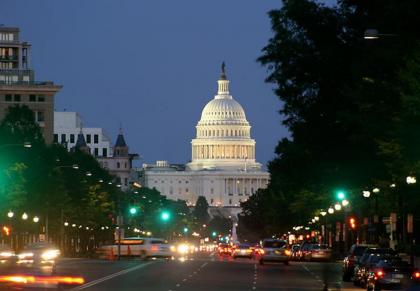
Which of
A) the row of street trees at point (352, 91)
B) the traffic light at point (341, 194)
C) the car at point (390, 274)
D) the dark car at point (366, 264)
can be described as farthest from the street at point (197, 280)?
the traffic light at point (341, 194)

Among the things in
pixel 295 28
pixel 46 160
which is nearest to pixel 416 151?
pixel 295 28

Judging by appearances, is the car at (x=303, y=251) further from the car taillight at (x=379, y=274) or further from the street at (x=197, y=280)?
the car taillight at (x=379, y=274)

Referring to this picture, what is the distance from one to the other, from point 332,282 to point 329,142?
38.1 meters

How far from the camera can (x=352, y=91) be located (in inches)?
2571

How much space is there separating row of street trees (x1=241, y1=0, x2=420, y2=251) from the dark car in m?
3.92

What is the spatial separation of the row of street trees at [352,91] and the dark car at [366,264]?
392 centimetres

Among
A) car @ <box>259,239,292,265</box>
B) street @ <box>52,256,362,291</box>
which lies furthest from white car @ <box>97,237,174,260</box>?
street @ <box>52,256,362,291</box>

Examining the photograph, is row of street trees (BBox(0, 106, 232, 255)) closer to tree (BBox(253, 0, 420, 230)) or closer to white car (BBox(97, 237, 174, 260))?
white car (BBox(97, 237, 174, 260))

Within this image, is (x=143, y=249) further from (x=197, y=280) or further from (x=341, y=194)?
(x=197, y=280)

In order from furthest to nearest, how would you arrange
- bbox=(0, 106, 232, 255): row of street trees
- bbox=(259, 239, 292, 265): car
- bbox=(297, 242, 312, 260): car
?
bbox=(297, 242, 312, 260): car, bbox=(0, 106, 232, 255): row of street trees, bbox=(259, 239, 292, 265): car

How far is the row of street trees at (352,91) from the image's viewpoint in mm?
57500

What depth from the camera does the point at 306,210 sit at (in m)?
138

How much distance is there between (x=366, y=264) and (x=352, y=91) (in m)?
12.7

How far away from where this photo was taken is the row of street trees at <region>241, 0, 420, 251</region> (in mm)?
57500
